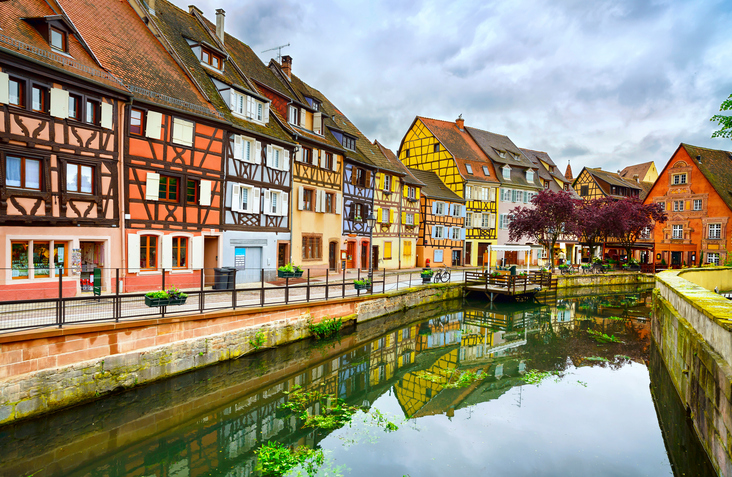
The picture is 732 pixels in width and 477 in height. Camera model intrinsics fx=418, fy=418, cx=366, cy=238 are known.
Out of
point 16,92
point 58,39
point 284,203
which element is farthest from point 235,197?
point 16,92

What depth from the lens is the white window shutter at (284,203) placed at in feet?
72.2

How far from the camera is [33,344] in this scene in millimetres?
8492

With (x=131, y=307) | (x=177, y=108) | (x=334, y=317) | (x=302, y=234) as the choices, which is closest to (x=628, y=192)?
(x=302, y=234)

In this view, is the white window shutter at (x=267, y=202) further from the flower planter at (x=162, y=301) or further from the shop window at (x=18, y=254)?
the flower planter at (x=162, y=301)

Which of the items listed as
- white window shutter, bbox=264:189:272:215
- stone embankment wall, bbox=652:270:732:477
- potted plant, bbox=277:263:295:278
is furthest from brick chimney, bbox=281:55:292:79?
stone embankment wall, bbox=652:270:732:477

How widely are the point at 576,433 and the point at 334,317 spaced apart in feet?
31.0

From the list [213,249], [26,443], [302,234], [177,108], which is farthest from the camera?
[302,234]

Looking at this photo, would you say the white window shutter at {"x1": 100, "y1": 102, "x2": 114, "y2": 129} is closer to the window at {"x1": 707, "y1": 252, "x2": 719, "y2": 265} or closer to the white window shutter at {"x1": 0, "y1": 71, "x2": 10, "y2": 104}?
the white window shutter at {"x1": 0, "y1": 71, "x2": 10, "y2": 104}

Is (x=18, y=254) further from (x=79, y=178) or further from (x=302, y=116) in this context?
(x=302, y=116)

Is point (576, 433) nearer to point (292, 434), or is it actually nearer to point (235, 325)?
point (292, 434)

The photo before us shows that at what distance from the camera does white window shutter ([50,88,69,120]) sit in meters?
12.7

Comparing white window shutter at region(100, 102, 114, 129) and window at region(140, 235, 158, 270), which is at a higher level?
white window shutter at region(100, 102, 114, 129)

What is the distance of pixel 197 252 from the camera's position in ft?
57.5

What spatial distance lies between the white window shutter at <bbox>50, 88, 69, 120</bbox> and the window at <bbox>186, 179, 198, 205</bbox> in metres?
5.10
